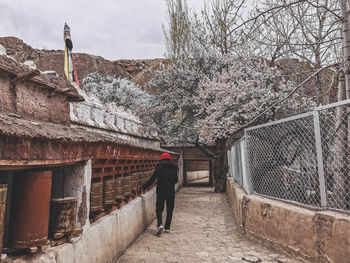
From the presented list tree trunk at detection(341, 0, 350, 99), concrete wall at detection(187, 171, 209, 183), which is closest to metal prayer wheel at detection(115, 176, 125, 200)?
tree trunk at detection(341, 0, 350, 99)

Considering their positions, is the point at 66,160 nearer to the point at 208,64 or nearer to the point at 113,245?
the point at 113,245

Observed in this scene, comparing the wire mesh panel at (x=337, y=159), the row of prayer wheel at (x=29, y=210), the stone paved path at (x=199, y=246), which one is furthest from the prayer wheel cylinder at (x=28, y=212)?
the wire mesh panel at (x=337, y=159)

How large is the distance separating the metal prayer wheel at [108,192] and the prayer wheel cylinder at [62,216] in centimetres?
143

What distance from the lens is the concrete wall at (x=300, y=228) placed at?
133 inches

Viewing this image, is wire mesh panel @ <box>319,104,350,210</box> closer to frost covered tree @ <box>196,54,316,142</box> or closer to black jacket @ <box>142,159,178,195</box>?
black jacket @ <box>142,159,178,195</box>

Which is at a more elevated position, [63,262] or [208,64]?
[208,64]

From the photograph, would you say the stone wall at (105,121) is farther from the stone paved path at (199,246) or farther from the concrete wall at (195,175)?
the concrete wall at (195,175)

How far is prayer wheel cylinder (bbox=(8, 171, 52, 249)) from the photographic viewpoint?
2480mm

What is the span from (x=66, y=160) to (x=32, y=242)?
816 millimetres

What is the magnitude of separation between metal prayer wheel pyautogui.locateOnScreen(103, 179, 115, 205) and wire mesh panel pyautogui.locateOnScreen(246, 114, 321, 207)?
303 centimetres

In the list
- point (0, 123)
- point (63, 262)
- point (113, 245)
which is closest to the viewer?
point (0, 123)

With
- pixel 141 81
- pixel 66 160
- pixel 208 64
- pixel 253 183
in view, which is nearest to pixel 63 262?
pixel 66 160

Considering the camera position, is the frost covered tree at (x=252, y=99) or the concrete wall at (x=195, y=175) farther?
the concrete wall at (x=195, y=175)

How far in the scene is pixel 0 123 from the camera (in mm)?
1993
